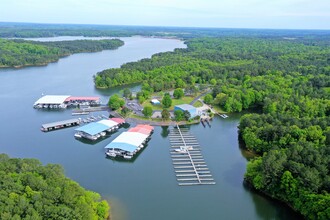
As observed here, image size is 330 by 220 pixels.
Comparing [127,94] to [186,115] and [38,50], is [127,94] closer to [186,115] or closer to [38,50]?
[186,115]

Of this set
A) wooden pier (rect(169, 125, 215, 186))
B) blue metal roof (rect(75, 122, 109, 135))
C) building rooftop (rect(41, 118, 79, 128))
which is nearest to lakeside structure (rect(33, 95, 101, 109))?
building rooftop (rect(41, 118, 79, 128))

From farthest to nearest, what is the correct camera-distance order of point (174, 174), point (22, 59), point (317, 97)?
1. point (22, 59)
2. point (317, 97)
3. point (174, 174)

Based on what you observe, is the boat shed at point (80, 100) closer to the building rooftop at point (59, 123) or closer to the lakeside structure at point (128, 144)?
the building rooftop at point (59, 123)

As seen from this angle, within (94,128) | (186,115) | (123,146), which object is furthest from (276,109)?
(94,128)

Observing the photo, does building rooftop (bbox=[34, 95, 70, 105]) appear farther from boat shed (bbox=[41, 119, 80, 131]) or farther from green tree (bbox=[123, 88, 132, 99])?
green tree (bbox=[123, 88, 132, 99])

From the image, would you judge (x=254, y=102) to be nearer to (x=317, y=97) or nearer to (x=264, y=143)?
(x=317, y=97)

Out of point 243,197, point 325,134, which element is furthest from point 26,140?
point 325,134

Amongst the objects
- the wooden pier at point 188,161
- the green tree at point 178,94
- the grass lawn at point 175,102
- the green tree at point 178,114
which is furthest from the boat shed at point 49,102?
the wooden pier at point 188,161
